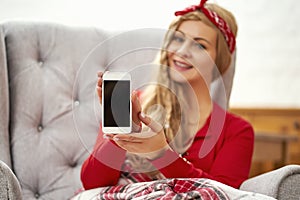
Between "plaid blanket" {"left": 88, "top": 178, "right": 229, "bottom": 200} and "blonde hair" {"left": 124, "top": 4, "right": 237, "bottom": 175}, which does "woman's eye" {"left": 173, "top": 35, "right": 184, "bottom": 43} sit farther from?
"plaid blanket" {"left": 88, "top": 178, "right": 229, "bottom": 200}

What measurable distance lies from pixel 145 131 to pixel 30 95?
503mm

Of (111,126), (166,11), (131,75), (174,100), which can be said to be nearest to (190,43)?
(174,100)

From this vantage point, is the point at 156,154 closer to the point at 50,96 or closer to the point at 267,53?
the point at 50,96

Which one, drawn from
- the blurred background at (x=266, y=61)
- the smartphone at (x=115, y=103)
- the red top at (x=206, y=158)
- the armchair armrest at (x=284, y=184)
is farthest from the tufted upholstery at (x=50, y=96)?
the blurred background at (x=266, y=61)

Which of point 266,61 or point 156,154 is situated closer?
point 156,154

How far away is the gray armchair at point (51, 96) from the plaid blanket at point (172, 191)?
0.22 meters

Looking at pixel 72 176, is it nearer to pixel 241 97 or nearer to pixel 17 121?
pixel 17 121

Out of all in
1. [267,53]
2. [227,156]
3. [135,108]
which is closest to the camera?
[135,108]

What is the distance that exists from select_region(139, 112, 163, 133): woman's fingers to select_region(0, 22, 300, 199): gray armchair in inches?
12.1

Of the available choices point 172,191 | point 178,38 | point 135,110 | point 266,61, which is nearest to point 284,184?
point 172,191

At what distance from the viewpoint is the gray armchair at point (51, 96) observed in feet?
4.46

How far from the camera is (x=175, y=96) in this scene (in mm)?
1291

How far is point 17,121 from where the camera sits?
1.39 meters

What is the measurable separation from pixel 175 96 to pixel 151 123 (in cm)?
30
